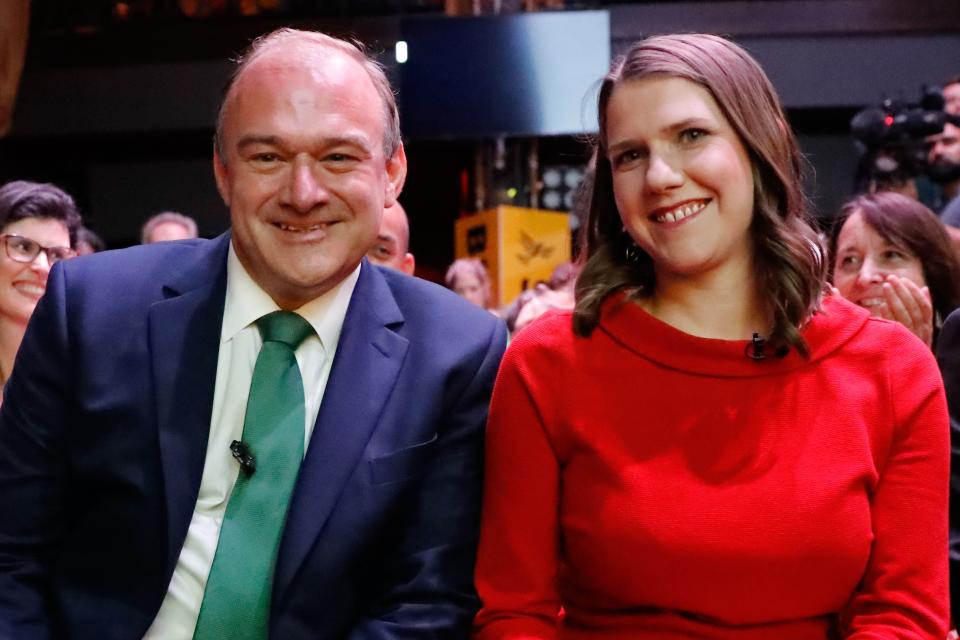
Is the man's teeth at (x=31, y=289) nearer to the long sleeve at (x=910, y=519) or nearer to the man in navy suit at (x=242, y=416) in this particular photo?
the man in navy suit at (x=242, y=416)

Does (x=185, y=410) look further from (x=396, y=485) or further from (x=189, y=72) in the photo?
(x=189, y=72)

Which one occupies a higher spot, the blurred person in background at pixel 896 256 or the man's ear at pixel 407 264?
the blurred person in background at pixel 896 256

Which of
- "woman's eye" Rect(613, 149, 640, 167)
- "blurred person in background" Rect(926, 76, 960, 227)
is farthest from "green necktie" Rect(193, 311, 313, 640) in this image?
"blurred person in background" Rect(926, 76, 960, 227)

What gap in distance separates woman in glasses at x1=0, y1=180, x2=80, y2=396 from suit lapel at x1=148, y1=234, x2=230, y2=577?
4.52 ft

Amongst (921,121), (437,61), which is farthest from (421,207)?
(921,121)

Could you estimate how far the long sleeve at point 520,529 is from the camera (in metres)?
1.63

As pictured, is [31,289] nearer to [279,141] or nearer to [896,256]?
[279,141]

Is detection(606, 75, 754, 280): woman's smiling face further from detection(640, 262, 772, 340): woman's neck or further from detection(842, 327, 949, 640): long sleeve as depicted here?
detection(842, 327, 949, 640): long sleeve

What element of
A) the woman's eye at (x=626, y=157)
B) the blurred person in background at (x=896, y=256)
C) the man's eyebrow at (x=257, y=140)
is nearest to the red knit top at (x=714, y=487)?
the woman's eye at (x=626, y=157)

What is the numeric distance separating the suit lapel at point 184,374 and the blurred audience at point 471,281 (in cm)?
382

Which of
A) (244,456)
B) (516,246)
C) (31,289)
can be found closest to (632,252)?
(244,456)

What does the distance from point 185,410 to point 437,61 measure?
16.8 feet

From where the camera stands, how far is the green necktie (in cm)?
157

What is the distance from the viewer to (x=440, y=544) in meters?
1.67
